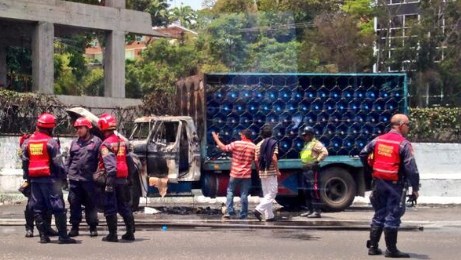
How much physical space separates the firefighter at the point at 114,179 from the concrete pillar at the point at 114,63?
19874 millimetres

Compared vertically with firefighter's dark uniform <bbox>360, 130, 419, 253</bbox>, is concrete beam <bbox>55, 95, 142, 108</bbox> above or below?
above

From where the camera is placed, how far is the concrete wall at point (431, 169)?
2083cm

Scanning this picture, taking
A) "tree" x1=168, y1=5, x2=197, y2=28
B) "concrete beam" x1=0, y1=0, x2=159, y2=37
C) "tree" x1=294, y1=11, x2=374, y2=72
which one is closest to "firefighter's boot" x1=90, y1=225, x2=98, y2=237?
"concrete beam" x1=0, y1=0, x2=159, y2=37

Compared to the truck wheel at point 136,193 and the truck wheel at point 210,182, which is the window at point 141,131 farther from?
the truck wheel at point 210,182

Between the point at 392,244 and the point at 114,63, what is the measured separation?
22861 mm

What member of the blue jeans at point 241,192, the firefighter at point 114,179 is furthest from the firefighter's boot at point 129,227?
the blue jeans at point 241,192

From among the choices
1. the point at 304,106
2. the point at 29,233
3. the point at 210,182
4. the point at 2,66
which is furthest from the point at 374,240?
the point at 2,66

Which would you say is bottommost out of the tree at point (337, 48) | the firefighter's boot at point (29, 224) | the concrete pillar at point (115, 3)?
the firefighter's boot at point (29, 224)

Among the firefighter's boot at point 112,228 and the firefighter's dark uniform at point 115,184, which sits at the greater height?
the firefighter's dark uniform at point 115,184

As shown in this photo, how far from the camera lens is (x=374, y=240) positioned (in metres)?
10.9

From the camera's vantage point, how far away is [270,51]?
24969mm

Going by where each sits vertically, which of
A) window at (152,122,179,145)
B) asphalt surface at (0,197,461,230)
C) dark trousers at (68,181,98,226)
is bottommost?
asphalt surface at (0,197,461,230)

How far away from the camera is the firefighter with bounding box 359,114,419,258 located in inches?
419

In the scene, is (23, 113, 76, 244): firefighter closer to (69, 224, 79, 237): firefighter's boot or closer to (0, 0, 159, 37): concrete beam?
(69, 224, 79, 237): firefighter's boot
